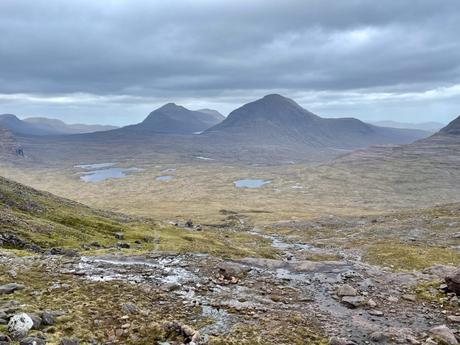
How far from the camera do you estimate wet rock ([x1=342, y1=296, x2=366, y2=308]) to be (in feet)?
97.2

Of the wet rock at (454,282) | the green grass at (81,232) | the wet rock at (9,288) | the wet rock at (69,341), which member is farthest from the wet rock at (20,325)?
the wet rock at (454,282)

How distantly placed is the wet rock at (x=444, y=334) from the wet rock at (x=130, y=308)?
58.9 ft

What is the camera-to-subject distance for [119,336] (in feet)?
72.3

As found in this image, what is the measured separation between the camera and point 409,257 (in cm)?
6931

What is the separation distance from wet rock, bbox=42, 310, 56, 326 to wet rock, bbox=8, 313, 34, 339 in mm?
931

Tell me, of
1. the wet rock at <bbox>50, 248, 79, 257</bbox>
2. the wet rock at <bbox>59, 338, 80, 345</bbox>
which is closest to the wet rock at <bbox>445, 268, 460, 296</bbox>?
the wet rock at <bbox>59, 338, 80, 345</bbox>

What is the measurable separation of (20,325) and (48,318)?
172 centimetres

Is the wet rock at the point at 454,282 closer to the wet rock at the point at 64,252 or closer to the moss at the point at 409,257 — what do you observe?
the moss at the point at 409,257

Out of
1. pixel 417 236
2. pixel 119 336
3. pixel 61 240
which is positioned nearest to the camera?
pixel 119 336

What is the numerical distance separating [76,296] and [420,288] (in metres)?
25.9

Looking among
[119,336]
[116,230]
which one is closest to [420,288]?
[119,336]

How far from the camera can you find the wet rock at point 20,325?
20.3 meters

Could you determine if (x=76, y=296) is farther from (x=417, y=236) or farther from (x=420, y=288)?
(x=417, y=236)

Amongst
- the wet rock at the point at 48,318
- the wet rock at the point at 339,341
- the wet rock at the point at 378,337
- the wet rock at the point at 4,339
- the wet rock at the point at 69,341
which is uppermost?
the wet rock at the point at 4,339
